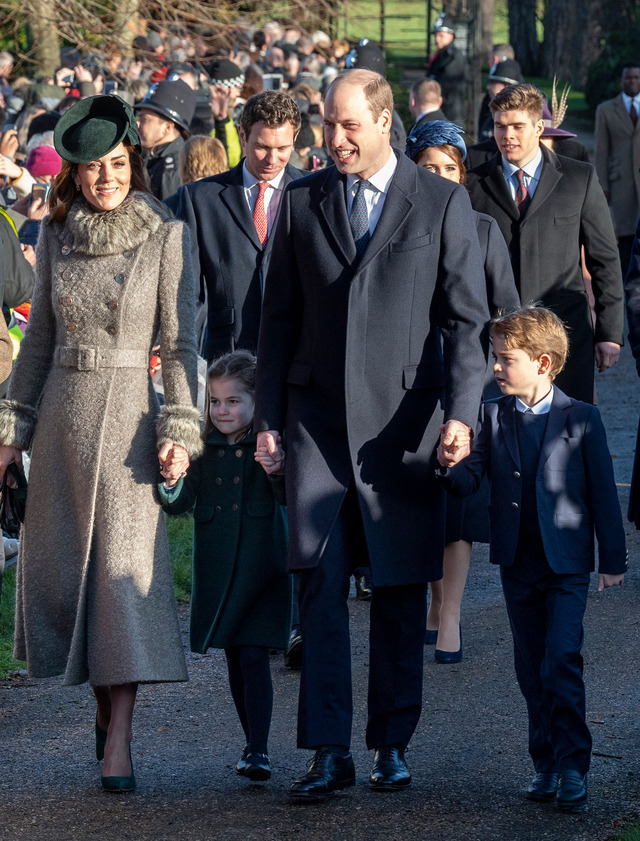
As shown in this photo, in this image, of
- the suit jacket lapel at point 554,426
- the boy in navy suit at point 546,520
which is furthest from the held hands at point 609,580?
the suit jacket lapel at point 554,426

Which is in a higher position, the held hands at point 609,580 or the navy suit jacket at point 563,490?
the navy suit jacket at point 563,490

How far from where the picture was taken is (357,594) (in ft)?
21.6

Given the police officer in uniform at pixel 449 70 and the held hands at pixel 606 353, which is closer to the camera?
the held hands at pixel 606 353

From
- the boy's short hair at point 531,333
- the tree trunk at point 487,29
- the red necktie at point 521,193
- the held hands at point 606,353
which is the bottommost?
the boy's short hair at point 531,333

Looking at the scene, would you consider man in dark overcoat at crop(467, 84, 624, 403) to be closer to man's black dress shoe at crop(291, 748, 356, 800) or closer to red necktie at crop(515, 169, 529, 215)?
red necktie at crop(515, 169, 529, 215)

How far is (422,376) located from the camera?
13.8 ft

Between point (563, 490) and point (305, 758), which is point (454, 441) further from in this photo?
point (305, 758)

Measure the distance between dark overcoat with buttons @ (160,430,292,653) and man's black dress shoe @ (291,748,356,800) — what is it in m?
0.39

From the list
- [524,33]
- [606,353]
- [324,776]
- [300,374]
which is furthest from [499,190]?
[524,33]

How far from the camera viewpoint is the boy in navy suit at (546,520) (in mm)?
4039

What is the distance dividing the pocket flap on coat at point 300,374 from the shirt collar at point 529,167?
2.27 m

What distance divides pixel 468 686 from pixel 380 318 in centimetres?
175

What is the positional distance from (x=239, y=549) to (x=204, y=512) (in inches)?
6.3

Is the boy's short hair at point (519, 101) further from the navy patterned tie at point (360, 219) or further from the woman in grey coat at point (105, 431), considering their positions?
the woman in grey coat at point (105, 431)
